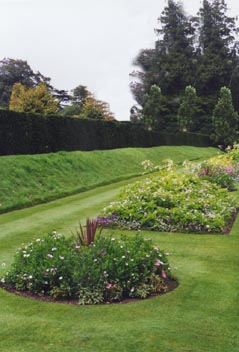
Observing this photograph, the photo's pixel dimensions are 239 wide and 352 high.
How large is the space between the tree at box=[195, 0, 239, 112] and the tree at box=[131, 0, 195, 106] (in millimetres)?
1465

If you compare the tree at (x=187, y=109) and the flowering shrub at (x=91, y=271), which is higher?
the tree at (x=187, y=109)

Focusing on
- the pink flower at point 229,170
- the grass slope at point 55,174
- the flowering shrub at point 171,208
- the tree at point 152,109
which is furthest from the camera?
the tree at point 152,109

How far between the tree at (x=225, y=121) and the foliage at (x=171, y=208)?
40.4 meters

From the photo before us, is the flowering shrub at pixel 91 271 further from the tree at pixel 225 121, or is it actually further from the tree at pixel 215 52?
the tree at pixel 215 52

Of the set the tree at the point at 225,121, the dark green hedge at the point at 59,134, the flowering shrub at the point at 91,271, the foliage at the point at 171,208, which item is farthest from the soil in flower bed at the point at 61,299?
the tree at the point at 225,121

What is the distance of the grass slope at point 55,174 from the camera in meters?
13.2

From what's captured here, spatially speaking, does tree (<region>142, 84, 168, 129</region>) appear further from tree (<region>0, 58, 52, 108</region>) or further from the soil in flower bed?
the soil in flower bed

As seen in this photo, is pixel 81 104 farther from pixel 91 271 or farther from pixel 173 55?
pixel 91 271

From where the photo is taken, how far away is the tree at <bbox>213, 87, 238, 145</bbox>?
50.1m

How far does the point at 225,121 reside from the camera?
49.9m

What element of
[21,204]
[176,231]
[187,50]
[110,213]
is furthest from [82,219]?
[187,50]

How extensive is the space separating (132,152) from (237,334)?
74.7 ft

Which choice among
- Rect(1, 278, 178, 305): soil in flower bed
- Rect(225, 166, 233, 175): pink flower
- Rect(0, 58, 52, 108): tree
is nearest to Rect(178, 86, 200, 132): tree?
Rect(0, 58, 52, 108): tree

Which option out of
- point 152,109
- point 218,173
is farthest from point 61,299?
point 152,109
